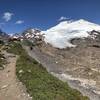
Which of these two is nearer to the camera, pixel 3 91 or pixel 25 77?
pixel 3 91

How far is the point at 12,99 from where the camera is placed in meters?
35.3

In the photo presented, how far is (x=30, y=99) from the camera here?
35312 mm

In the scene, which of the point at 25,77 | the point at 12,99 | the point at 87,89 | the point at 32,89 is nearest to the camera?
the point at 12,99

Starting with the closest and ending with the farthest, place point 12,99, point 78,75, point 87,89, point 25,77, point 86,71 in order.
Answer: point 12,99
point 25,77
point 87,89
point 78,75
point 86,71

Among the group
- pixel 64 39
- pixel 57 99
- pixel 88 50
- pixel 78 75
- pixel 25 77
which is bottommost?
pixel 57 99

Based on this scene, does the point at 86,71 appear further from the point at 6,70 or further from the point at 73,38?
the point at 73,38

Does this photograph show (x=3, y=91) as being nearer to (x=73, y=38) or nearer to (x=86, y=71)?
(x=86, y=71)

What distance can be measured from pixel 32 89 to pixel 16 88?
225 centimetres

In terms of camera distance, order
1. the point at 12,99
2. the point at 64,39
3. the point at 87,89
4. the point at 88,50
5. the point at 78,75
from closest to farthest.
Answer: the point at 12,99
the point at 87,89
the point at 78,75
the point at 88,50
the point at 64,39

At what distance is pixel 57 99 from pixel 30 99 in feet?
11.0

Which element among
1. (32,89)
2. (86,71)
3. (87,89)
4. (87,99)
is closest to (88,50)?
(86,71)

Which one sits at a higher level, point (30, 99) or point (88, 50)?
point (88, 50)

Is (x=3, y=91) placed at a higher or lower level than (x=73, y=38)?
lower

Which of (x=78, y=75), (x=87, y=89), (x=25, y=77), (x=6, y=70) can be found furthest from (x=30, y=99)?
(x=78, y=75)
